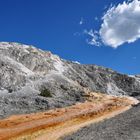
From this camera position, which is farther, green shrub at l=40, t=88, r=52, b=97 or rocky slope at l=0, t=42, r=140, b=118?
green shrub at l=40, t=88, r=52, b=97

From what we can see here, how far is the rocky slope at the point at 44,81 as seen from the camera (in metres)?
73.8

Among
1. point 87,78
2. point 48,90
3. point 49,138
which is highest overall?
point 87,78

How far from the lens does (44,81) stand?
319ft

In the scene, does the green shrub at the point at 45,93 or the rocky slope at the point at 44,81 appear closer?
the rocky slope at the point at 44,81

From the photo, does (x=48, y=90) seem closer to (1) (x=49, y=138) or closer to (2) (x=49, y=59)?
(2) (x=49, y=59)

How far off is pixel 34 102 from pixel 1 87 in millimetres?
17486

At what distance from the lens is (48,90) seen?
88062 mm

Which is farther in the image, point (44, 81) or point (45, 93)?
point (44, 81)

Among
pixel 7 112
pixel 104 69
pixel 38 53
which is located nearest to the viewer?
pixel 7 112

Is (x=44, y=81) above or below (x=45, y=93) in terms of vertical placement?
above

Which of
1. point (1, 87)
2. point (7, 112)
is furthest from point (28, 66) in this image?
point (7, 112)

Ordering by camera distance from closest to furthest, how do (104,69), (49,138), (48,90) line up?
(49,138) → (48,90) → (104,69)

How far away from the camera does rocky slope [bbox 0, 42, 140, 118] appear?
73.8 metres

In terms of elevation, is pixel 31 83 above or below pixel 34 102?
above
